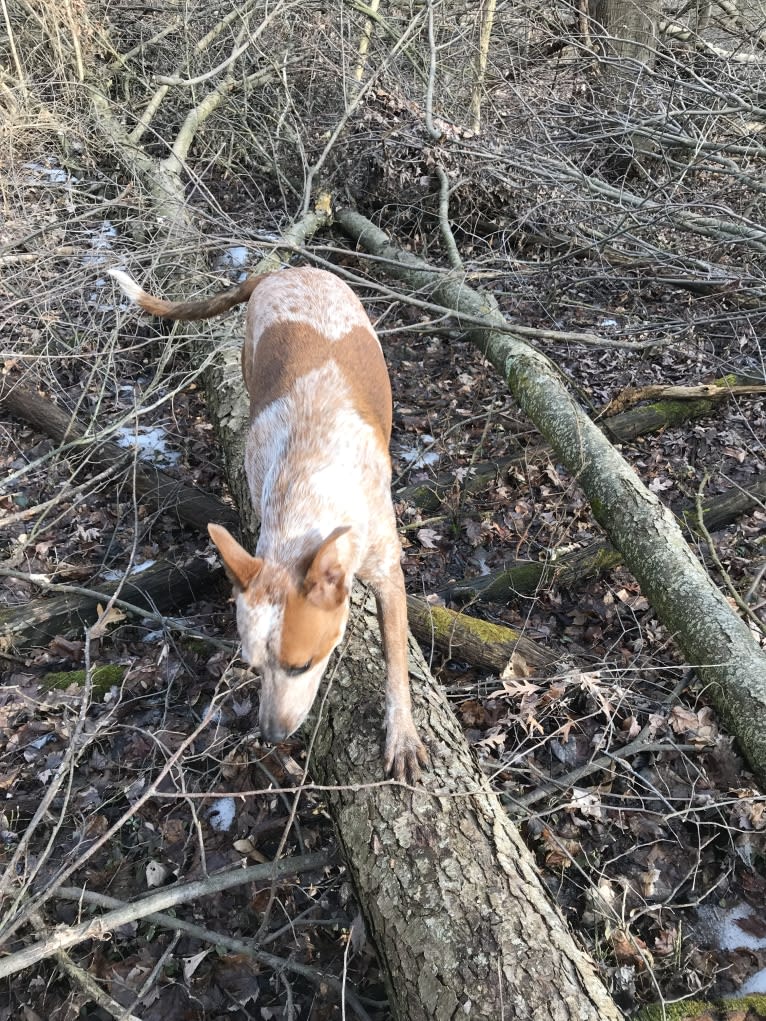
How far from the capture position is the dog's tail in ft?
16.8

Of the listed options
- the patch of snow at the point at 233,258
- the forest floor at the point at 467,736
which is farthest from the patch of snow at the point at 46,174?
the forest floor at the point at 467,736

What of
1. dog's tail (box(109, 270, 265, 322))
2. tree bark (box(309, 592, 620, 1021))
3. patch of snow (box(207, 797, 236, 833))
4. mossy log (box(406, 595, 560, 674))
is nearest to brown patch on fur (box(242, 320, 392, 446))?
dog's tail (box(109, 270, 265, 322))

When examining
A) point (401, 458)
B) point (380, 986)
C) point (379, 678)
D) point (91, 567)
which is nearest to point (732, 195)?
point (401, 458)

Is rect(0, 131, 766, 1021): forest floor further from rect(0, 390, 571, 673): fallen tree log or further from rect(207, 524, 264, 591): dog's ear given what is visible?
rect(207, 524, 264, 591): dog's ear

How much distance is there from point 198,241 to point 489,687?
15.7ft

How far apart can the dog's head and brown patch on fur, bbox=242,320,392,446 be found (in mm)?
1385

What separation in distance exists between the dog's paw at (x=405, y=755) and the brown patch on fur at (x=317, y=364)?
167 centimetres

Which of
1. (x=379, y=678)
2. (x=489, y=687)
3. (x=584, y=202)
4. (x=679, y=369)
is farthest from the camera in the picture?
(x=679, y=369)

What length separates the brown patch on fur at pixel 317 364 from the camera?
12.9 feet

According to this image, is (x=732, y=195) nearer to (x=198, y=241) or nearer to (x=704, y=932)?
(x=198, y=241)

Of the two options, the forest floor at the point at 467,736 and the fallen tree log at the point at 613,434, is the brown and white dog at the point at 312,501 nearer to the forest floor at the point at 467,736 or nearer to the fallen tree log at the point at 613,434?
the forest floor at the point at 467,736

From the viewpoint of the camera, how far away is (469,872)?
268cm

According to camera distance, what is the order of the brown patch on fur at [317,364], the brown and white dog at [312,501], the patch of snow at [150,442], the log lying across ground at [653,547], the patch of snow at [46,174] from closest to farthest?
the brown and white dog at [312,501]
the log lying across ground at [653,547]
the brown patch on fur at [317,364]
the patch of snow at [150,442]
the patch of snow at [46,174]

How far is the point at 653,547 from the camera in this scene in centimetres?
424
